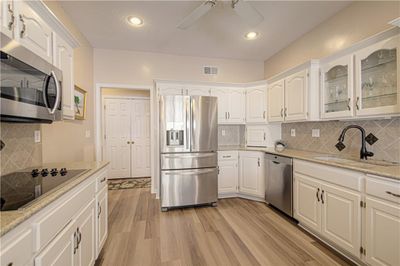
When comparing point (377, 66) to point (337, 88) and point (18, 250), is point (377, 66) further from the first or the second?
point (18, 250)

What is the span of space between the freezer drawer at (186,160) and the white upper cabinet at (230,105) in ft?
2.75

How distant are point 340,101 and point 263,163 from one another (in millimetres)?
1443

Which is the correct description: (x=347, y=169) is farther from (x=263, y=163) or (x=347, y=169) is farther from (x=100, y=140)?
(x=100, y=140)

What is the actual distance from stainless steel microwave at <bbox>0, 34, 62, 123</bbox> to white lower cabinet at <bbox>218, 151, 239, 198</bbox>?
257cm

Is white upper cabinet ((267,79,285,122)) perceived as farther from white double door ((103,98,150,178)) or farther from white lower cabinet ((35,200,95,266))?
white double door ((103,98,150,178))

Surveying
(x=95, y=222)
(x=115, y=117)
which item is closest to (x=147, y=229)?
(x=95, y=222)

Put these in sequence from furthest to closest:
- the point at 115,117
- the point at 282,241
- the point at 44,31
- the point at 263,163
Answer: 1. the point at 115,117
2. the point at 263,163
3. the point at 282,241
4. the point at 44,31

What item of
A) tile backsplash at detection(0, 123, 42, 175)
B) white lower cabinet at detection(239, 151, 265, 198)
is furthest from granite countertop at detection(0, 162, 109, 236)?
white lower cabinet at detection(239, 151, 265, 198)

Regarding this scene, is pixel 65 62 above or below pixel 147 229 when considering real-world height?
above

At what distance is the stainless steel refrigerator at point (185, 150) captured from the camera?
9.71 feet

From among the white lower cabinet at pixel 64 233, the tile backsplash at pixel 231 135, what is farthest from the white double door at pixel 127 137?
the white lower cabinet at pixel 64 233

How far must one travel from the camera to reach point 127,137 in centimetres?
485

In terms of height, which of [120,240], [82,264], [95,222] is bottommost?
[120,240]

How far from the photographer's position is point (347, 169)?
1766 millimetres
